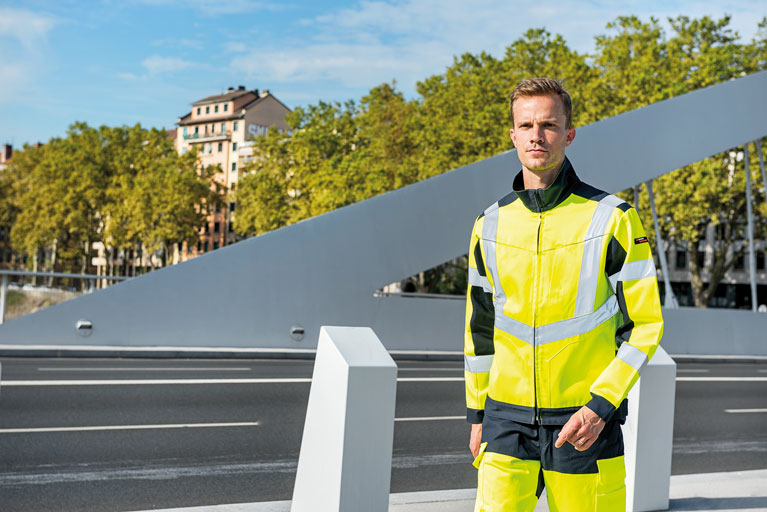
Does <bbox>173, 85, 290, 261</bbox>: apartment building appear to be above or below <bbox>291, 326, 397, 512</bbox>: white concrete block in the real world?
above

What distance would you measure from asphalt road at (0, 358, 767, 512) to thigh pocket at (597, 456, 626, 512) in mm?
3615

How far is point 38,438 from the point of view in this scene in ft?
25.3

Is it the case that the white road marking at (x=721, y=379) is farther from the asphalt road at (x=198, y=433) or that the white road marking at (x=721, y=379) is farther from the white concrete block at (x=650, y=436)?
the white concrete block at (x=650, y=436)

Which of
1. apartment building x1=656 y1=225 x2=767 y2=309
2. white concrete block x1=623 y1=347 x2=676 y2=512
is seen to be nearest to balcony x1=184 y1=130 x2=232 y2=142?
apartment building x1=656 y1=225 x2=767 y2=309

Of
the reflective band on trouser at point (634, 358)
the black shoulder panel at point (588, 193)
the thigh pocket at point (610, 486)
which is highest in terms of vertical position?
the black shoulder panel at point (588, 193)

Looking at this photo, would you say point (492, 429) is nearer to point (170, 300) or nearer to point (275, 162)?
point (170, 300)

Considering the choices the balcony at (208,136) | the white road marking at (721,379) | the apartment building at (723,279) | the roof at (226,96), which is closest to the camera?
the white road marking at (721,379)

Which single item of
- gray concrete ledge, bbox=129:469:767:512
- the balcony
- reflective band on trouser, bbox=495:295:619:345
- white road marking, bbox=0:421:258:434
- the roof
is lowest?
white road marking, bbox=0:421:258:434

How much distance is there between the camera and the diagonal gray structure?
16.0 m

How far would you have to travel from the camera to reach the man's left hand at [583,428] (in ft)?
8.40

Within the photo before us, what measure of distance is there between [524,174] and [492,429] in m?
0.85

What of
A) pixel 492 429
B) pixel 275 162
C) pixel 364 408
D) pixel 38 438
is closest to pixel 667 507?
pixel 364 408

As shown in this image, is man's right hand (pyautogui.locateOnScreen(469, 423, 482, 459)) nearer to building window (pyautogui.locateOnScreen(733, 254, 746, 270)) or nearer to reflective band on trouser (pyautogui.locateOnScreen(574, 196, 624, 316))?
reflective band on trouser (pyautogui.locateOnScreen(574, 196, 624, 316))

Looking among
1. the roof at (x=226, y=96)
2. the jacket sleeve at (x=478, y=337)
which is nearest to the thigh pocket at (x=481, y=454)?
the jacket sleeve at (x=478, y=337)
